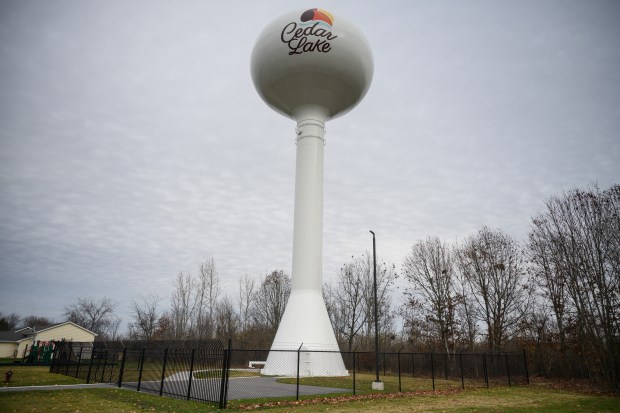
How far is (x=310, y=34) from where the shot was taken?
19844 mm

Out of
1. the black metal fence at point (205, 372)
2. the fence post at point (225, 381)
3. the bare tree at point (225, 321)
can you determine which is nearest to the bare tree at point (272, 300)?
the bare tree at point (225, 321)

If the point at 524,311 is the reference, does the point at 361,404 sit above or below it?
below

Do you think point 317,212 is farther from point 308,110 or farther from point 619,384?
point 619,384

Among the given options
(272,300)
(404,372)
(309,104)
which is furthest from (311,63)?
(272,300)

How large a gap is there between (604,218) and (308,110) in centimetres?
1502

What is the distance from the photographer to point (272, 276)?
44.7 m

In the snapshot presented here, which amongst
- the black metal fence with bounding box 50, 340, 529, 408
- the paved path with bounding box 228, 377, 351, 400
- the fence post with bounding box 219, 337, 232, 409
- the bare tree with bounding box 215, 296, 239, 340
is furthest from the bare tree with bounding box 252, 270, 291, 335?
the fence post with bounding box 219, 337, 232, 409

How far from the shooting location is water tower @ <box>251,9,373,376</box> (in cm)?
1841

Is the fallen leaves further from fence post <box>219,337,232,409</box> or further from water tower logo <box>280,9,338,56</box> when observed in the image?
water tower logo <box>280,9,338,56</box>

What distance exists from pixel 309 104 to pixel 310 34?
3.49 metres

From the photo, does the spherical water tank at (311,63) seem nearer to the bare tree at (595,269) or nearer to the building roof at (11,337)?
the bare tree at (595,269)

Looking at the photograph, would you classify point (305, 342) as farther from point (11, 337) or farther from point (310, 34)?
point (11, 337)

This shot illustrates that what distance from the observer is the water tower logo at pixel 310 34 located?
19828mm

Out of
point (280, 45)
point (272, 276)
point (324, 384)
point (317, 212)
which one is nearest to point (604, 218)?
point (317, 212)
